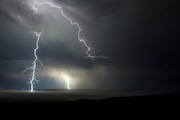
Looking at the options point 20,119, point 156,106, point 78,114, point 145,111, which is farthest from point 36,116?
point 156,106

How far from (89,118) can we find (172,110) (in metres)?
8.08

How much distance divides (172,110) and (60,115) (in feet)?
35.4

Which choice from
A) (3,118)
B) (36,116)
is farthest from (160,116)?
(3,118)

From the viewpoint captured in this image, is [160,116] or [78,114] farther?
[78,114]

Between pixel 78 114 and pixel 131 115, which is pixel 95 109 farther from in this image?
pixel 131 115

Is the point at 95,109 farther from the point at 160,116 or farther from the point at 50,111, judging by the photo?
the point at 160,116

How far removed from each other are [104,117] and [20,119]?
759cm

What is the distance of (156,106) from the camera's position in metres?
28.6

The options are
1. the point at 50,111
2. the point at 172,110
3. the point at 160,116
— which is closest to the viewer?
the point at 160,116

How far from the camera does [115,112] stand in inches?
1046

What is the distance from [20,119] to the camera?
78.7 feet

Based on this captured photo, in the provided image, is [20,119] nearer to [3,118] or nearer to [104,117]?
[3,118]

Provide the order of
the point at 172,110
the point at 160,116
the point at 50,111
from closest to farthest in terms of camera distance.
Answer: the point at 160,116, the point at 172,110, the point at 50,111

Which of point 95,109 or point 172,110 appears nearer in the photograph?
point 172,110
